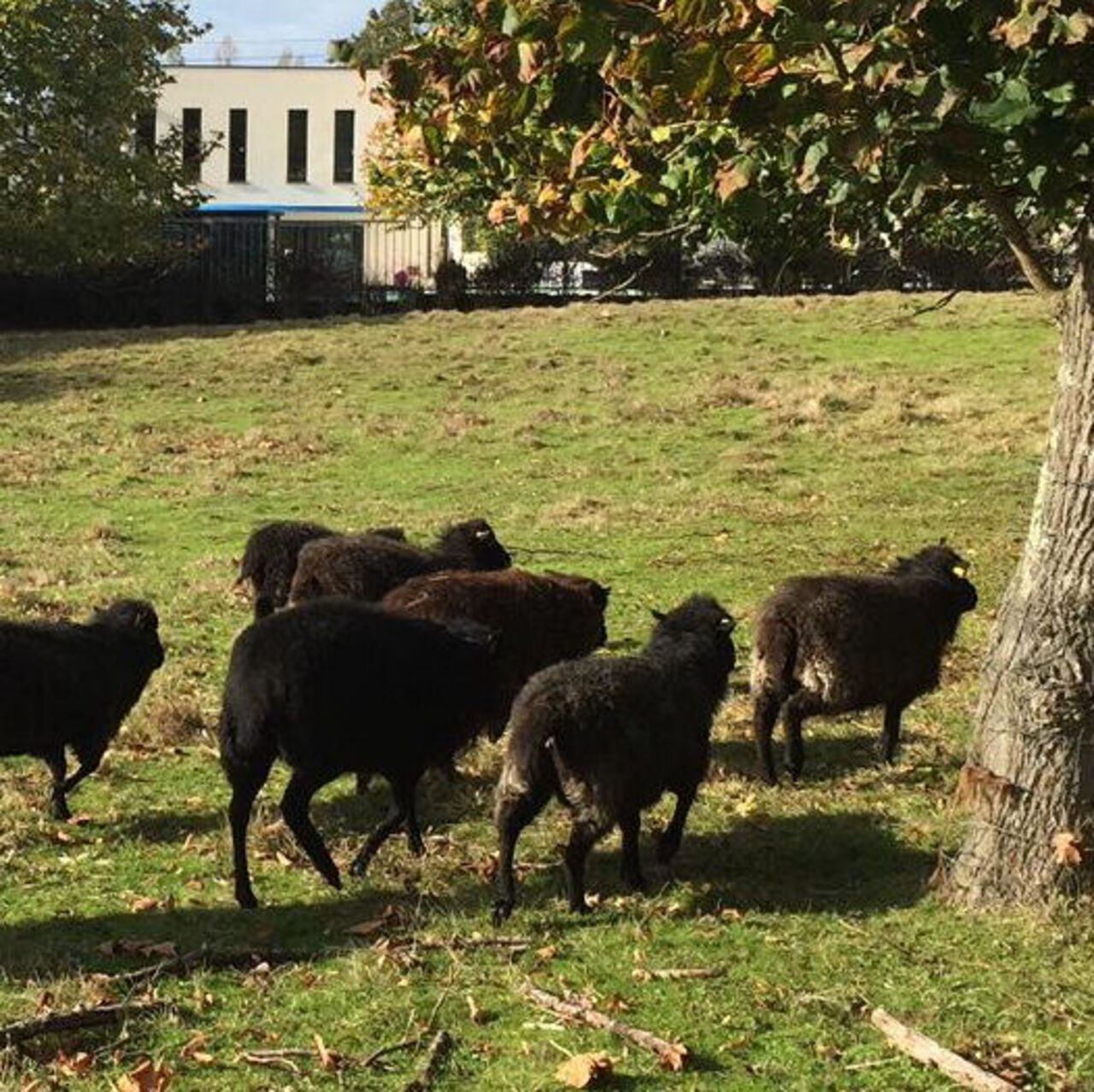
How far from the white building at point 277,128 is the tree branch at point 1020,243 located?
61.1 metres

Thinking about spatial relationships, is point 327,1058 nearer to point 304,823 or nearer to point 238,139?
point 304,823

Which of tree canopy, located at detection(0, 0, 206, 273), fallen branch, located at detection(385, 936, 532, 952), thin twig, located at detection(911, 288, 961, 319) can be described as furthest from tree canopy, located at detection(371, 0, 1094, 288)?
tree canopy, located at detection(0, 0, 206, 273)

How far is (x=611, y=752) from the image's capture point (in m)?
6.18

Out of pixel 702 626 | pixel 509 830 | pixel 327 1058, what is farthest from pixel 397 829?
pixel 327 1058

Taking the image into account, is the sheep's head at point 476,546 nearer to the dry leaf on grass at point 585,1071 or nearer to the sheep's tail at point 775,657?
the sheep's tail at point 775,657

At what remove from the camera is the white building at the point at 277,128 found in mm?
65250

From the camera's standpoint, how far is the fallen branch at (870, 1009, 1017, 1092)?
464 centimetres

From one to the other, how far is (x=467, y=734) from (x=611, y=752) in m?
1.29

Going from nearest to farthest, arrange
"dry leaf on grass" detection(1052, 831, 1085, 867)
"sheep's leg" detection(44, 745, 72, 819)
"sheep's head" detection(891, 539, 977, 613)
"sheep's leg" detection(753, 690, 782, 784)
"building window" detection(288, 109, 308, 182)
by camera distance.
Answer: "dry leaf on grass" detection(1052, 831, 1085, 867)
"sheep's leg" detection(44, 745, 72, 819)
"sheep's leg" detection(753, 690, 782, 784)
"sheep's head" detection(891, 539, 977, 613)
"building window" detection(288, 109, 308, 182)

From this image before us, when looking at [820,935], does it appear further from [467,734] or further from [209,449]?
[209,449]

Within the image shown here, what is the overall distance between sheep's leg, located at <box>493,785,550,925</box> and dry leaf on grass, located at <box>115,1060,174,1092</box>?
166 centimetres

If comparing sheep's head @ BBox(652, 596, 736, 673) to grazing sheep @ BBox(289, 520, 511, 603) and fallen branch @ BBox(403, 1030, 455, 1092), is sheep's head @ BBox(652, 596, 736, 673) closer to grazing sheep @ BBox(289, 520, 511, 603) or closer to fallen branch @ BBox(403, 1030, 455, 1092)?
grazing sheep @ BBox(289, 520, 511, 603)

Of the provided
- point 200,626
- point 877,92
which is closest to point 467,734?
point 877,92

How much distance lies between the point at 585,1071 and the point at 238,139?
6542 centimetres
